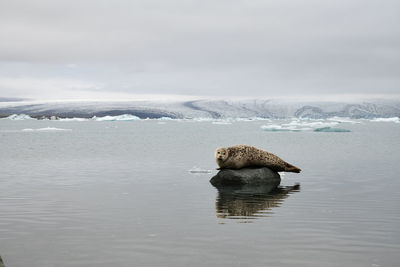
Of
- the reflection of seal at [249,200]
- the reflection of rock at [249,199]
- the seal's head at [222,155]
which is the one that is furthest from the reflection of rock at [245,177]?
the seal's head at [222,155]

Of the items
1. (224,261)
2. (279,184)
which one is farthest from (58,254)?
(279,184)

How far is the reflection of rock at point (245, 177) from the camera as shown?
12.6m

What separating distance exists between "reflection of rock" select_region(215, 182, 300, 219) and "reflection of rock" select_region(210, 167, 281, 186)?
0.78 ft

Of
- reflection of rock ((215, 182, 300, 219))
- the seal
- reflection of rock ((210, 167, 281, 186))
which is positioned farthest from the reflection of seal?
the seal

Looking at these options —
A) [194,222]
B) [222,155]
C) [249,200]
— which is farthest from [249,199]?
[222,155]

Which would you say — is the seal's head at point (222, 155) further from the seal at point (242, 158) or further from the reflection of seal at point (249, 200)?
the reflection of seal at point (249, 200)

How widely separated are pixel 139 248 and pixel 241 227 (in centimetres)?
185

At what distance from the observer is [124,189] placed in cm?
1178

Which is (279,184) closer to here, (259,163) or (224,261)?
(259,163)

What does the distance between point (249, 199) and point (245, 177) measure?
2.56 metres

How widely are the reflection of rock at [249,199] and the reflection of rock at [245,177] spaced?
238mm

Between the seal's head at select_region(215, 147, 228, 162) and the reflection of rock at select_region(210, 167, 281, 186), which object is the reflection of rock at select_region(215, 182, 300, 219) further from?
the seal's head at select_region(215, 147, 228, 162)

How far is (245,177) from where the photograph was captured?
12734 mm

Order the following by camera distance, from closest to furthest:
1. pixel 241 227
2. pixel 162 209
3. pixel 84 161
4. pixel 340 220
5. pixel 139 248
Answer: pixel 139 248
pixel 241 227
pixel 340 220
pixel 162 209
pixel 84 161
